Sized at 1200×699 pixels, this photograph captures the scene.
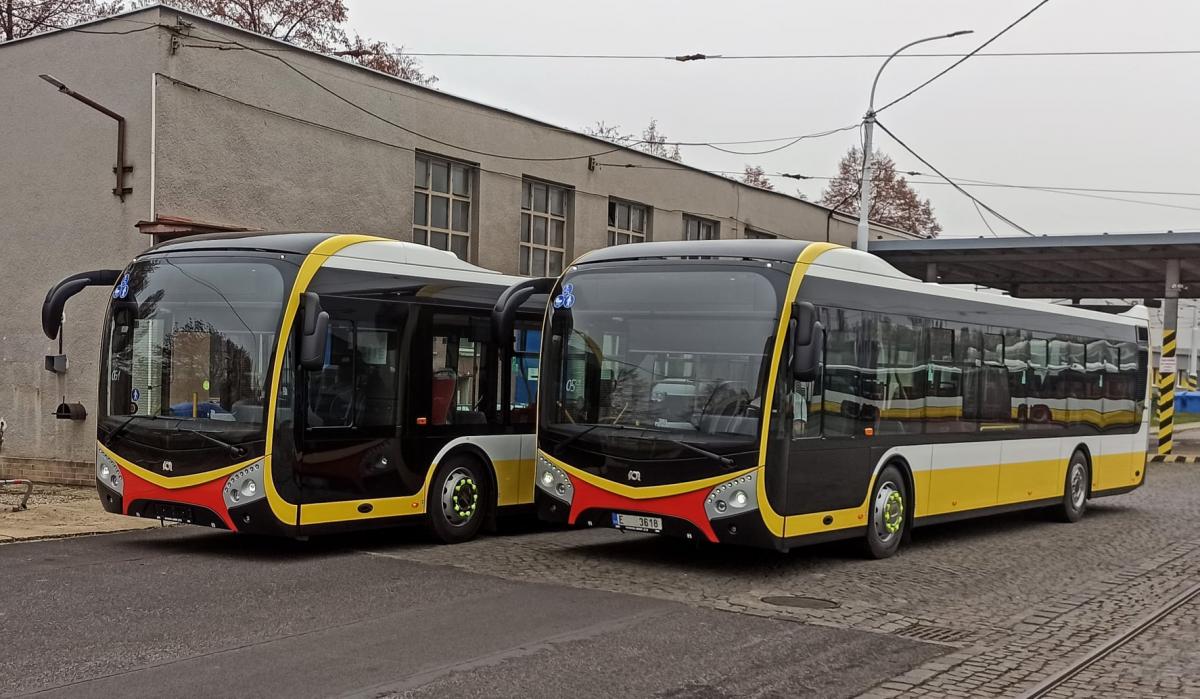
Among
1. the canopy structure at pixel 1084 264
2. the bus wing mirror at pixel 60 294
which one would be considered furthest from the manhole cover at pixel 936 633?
the canopy structure at pixel 1084 264

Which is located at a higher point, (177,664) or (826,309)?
(826,309)

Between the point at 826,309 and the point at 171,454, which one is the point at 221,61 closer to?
the point at 171,454

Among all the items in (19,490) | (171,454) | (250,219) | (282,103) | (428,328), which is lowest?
(19,490)

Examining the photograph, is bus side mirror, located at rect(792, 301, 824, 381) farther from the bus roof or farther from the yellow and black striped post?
the yellow and black striped post

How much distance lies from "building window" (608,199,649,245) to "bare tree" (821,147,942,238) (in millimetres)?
30590

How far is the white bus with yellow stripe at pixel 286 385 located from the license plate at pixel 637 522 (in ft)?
7.23

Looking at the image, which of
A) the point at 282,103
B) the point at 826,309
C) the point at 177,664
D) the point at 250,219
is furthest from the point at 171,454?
the point at 282,103

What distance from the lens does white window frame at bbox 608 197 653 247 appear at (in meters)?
28.8

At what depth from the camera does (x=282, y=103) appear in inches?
787

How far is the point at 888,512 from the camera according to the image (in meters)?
12.7

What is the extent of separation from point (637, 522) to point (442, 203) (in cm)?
1358

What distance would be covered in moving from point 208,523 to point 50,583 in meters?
1.76

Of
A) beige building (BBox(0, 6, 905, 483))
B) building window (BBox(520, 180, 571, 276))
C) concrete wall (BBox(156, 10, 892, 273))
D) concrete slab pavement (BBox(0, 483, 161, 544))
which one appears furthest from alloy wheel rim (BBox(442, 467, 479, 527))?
building window (BBox(520, 180, 571, 276))

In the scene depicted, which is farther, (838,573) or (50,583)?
(838,573)
